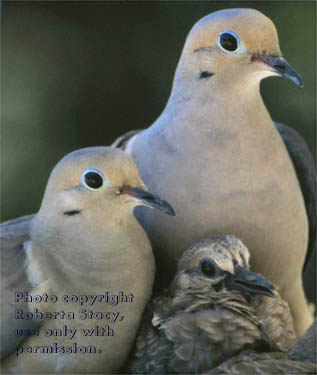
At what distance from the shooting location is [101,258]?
5.69ft

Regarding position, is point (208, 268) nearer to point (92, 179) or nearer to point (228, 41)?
point (92, 179)

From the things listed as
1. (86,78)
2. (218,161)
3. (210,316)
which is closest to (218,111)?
(218,161)

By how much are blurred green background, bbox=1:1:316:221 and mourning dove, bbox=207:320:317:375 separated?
1.24m

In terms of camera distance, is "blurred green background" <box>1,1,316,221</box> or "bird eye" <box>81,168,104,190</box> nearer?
"bird eye" <box>81,168,104,190</box>

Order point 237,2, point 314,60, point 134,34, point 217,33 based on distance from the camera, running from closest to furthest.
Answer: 1. point 217,33
2. point 237,2
3. point 314,60
4. point 134,34

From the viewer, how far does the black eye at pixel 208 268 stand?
182 cm

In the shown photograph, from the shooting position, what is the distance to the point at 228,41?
1828 mm

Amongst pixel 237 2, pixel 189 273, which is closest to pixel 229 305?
pixel 189 273

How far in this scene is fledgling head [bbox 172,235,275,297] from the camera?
1791 millimetres

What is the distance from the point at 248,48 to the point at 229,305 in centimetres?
60

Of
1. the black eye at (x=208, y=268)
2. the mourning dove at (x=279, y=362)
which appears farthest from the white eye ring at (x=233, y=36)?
the mourning dove at (x=279, y=362)

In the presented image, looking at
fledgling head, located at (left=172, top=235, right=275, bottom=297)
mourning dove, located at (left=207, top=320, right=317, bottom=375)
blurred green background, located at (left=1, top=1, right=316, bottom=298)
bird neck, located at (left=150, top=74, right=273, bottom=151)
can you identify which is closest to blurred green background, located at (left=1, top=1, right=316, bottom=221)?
blurred green background, located at (left=1, top=1, right=316, bottom=298)

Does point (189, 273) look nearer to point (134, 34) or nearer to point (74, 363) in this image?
point (74, 363)

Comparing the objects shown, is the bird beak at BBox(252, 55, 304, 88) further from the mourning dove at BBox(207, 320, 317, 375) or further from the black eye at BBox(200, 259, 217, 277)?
the mourning dove at BBox(207, 320, 317, 375)
